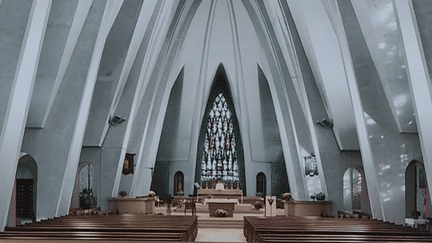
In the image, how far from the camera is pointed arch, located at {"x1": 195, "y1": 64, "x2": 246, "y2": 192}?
89.9 ft

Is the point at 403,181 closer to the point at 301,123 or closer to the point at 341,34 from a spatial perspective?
the point at 341,34

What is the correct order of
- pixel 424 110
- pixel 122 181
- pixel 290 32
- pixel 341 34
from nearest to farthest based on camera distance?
pixel 424 110
pixel 341 34
pixel 290 32
pixel 122 181

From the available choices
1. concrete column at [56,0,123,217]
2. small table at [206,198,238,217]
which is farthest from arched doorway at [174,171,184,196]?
concrete column at [56,0,123,217]

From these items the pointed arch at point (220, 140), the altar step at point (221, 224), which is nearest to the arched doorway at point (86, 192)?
the altar step at point (221, 224)

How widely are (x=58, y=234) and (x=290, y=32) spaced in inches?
432

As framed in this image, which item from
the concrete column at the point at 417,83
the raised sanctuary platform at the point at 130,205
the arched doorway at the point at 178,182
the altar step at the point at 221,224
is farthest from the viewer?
the arched doorway at the point at 178,182

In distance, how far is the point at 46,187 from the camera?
1058cm

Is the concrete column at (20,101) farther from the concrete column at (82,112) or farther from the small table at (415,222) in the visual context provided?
the small table at (415,222)

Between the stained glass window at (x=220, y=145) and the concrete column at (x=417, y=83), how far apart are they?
20.5m

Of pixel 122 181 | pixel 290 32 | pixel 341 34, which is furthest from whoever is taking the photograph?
pixel 122 181

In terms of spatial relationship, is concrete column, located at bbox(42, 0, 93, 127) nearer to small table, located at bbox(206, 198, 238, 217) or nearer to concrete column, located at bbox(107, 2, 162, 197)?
concrete column, located at bbox(107, 2, 162, 197)

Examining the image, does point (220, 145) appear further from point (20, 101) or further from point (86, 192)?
point (20, 101)

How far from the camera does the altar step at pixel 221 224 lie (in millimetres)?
13242

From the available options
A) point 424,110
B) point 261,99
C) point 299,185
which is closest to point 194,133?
point 261,99
